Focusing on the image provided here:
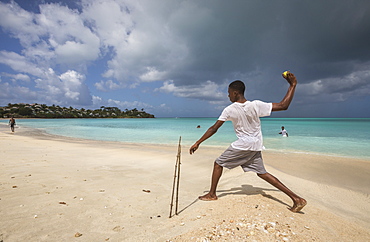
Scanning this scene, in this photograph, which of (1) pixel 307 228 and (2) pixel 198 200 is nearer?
(1) pixel 307 228

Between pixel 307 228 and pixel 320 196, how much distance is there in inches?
101

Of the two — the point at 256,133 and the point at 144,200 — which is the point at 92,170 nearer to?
the point at 144,200

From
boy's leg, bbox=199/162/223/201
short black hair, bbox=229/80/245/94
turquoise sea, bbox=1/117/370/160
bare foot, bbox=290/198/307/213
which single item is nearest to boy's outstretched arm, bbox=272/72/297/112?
short black hair, bbox=229/80/245/94

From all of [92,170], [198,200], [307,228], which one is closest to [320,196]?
[307,228]

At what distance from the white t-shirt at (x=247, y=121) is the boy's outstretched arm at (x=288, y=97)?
0.22 meters

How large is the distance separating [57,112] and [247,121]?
132561 millimetres

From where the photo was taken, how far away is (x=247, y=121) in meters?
3.13

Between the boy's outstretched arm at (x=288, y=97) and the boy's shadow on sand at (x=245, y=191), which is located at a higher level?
the boy's outstretched arm at (x=288, y=97)

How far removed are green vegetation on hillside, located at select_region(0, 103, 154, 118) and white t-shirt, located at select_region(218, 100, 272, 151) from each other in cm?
10912

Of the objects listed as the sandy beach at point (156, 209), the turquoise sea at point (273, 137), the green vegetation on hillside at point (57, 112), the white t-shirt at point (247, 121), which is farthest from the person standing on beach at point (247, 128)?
the green vegetation on hillside at point (57, 112)

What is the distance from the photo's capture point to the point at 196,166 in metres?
7.42

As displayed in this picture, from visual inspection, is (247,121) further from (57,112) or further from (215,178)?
(57,112)

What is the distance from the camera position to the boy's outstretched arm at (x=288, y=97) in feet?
9.31

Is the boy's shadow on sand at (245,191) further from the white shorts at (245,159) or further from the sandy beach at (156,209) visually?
the white shorts at (245,159)
